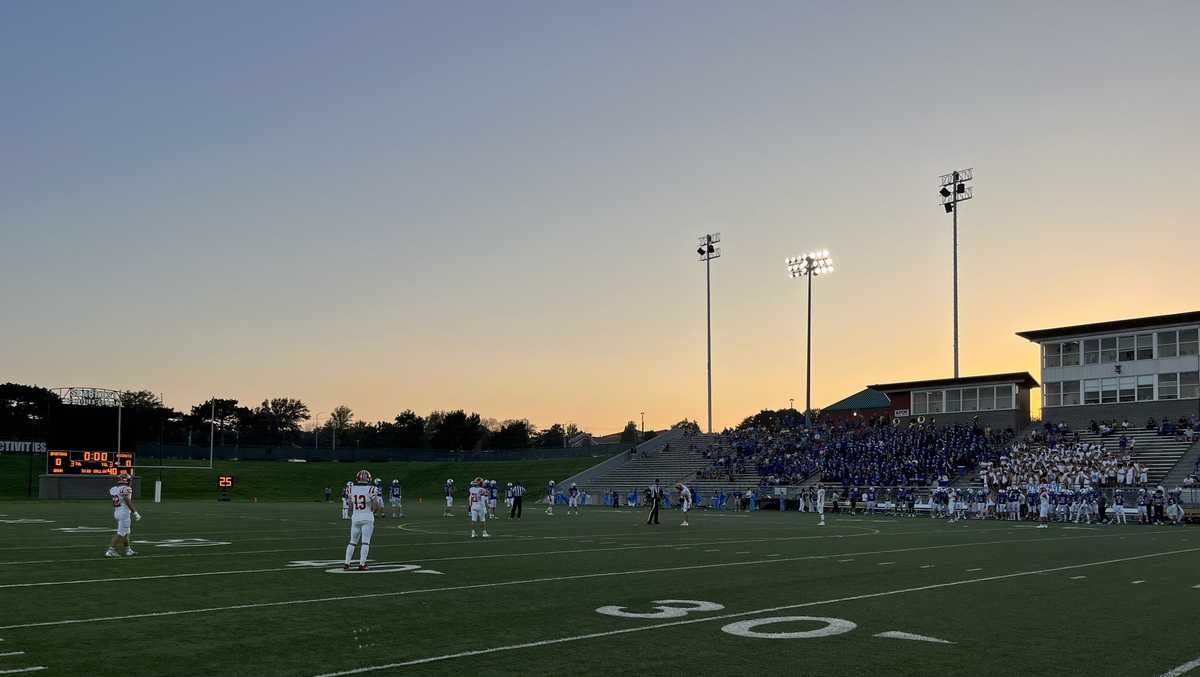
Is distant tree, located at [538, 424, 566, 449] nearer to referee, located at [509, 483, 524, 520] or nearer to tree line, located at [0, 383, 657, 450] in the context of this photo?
tree line, located at [0, 383, 657, 450]

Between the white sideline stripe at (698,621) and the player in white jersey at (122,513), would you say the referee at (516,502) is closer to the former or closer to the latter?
the player in white jersey at (122,513)

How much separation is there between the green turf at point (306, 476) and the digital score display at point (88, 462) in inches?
534

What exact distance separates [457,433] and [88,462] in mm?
71398

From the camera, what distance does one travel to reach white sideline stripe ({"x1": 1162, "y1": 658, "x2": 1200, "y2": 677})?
936 cm

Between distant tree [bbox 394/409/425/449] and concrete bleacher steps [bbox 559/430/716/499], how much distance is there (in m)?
57.4

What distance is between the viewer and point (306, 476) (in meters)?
88.5

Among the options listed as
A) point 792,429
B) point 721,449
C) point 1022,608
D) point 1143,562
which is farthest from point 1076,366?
point 1022,608

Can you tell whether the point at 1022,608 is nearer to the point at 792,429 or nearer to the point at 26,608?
the point at 26,608

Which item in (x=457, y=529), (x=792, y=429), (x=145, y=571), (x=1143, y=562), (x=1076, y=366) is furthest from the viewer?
(x=792, y=429)

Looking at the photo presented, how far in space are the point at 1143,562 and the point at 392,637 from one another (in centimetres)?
1736

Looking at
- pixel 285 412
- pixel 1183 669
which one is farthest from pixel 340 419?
pixel 1183 669

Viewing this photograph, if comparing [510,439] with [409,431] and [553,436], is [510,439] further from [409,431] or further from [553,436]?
[553,436]

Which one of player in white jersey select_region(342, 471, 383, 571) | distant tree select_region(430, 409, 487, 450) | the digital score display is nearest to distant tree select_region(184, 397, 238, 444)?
distant tree select_region(430, 409, 487, 450)

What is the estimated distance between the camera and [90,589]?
49.1 ft
